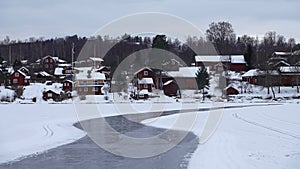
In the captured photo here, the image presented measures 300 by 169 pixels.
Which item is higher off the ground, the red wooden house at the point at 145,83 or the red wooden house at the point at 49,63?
the red wooden house at the point at 49,63

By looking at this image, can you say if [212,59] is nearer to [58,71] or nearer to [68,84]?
[58,71]

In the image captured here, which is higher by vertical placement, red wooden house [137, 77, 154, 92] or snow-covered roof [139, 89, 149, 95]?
red wooden house [137, 77, 154, 92]

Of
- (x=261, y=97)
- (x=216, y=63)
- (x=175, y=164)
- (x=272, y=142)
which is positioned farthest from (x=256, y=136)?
(x=216, y=63)

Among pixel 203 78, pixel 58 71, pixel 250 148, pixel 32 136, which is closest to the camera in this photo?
pixel 250 148

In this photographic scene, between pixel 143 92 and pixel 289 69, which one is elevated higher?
pixel 289 69

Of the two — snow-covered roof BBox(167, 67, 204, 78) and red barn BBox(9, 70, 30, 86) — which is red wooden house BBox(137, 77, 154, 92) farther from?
red barn BBox(9, 70, 30, 86)

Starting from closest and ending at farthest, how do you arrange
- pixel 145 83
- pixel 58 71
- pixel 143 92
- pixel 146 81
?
pixel 143 92 < pixel 145 83 < pixel 146 81 < pixel 58 71

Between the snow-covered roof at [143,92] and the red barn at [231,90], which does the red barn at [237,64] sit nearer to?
the red barn at [231,90]

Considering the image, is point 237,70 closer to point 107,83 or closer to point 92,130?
point 107,83

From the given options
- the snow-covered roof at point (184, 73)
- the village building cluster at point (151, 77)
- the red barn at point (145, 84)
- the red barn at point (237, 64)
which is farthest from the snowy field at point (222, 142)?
the red barn at point (237, 64)

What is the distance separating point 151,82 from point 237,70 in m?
25.0

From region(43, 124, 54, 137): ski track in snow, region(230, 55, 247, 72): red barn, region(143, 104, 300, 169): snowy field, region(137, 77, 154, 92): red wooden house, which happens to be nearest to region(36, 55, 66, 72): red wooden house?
region(137, 77, 154, 92): red wooden house

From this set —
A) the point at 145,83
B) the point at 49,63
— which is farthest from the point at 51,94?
the point at 49,63

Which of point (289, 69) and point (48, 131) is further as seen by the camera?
point (289, 69)
